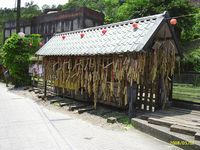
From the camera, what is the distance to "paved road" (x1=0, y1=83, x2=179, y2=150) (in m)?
7.05

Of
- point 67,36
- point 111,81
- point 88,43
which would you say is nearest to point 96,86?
point 111,81

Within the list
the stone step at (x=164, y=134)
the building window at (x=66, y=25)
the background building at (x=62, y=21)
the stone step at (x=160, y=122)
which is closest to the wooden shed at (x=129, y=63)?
the stone step at (x=164, y=134)

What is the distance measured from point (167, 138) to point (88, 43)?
6500 millimetres

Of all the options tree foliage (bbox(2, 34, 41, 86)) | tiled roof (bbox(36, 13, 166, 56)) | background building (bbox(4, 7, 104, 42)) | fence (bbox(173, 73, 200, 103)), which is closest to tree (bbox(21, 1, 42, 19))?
background building (bbox(4, 7, 104, 42))

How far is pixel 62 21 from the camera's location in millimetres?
39094

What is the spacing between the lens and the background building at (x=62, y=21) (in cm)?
3619

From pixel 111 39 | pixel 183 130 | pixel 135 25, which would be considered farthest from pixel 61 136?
pixel 135 25

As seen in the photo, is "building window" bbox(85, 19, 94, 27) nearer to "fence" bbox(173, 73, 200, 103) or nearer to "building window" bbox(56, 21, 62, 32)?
"building window" bbox(56, 21, 62, 32)

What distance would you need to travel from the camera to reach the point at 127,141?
7570 mm

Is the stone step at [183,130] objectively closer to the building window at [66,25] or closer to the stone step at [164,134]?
the stone step at [164,134]

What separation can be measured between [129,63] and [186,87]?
10.5 ft

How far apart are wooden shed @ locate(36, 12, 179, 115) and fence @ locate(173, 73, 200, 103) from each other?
1.99ft

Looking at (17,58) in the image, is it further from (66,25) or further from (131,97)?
(66,25)

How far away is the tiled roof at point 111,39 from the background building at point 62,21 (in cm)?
2107
